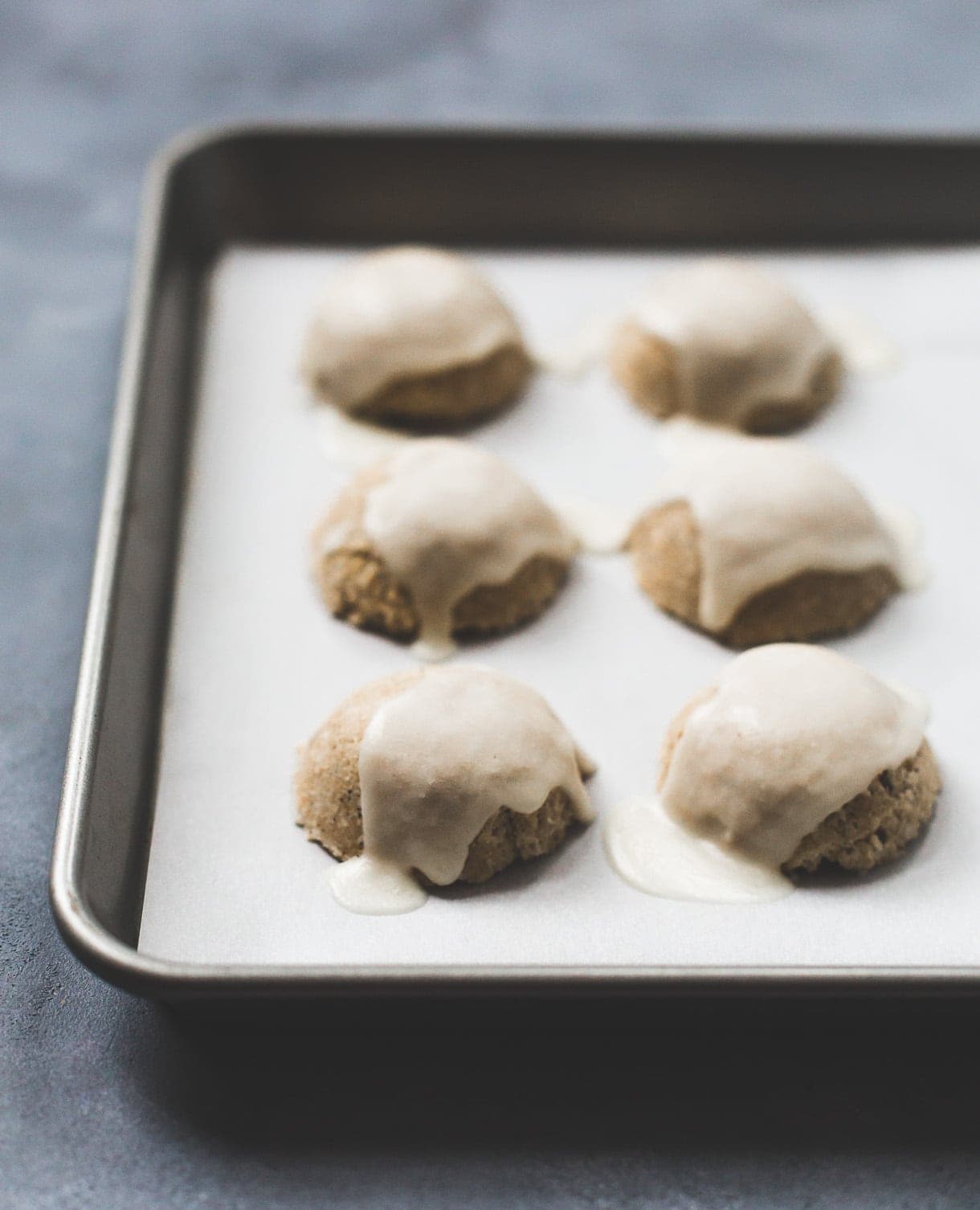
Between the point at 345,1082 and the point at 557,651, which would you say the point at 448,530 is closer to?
the point at 557,651

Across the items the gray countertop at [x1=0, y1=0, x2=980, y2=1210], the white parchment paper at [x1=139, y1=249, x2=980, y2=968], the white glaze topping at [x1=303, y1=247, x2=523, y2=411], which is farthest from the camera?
the white glaze topping at [x1=303, y1=247, x2=523, y2=411]

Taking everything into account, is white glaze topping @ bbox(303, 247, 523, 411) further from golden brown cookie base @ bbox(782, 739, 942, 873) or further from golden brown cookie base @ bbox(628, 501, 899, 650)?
golden brown cookie base @ bbox(782, 739, 942, 873)

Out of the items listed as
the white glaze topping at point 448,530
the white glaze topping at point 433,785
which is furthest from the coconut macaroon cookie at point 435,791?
the white glaze topping at point 448,530

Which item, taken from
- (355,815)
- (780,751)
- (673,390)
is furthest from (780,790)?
(673,390)

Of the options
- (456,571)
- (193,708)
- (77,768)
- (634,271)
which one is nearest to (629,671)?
(456,571)

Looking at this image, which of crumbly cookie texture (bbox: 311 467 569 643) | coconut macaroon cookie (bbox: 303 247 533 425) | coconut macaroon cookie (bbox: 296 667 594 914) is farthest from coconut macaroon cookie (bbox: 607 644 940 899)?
coconut macaroon cookie (bbox: 303 247 533 425)

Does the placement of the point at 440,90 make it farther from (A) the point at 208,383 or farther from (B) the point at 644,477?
(B) the point at 644,477
